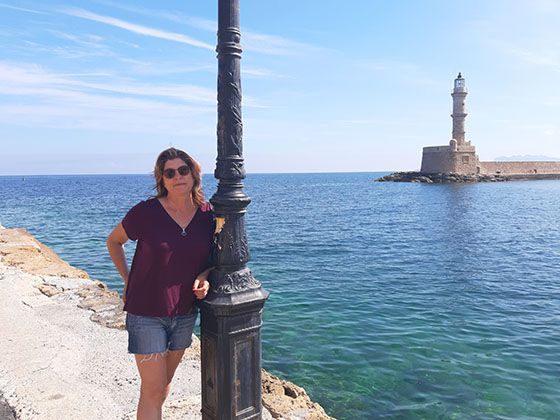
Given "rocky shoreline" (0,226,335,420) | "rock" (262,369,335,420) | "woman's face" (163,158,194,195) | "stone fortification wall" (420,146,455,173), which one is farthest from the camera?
"stone fortification wall" (420,146,455,173)

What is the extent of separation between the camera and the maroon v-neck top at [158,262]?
2658 mm

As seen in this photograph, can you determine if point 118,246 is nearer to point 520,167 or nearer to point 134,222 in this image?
point 134,222

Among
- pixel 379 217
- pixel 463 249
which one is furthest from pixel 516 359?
pixel 379 217

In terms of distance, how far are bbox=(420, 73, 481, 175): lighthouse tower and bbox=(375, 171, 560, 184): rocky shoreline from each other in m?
0.89

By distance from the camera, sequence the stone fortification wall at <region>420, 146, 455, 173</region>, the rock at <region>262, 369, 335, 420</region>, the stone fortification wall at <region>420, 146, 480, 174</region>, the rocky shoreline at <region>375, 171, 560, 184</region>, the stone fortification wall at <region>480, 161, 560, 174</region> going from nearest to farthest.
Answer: the rock at <region>262, 369, 335, 420</region> < the stone fortification wall at <region>420, 146, 480, 174</region> < the stone fortification wall at <region>420, 146, 455, 173</region> < the rocky shoreline at <region>375, 171, 560, 184</region> < the stone fortification wall at <region>480, 161, 560, 174</region>

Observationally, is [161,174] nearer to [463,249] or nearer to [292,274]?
[292,274]

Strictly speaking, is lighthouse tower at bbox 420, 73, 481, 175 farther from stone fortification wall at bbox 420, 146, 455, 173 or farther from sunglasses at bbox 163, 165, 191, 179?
sunglasses at bbox 163, 165, 191, 179

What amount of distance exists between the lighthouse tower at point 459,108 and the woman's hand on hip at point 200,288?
72.3 metres

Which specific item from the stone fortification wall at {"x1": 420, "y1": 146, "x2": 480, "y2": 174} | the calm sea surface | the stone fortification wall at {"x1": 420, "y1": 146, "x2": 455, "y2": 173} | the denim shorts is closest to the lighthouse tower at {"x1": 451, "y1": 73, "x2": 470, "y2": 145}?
the stone fortification wall at {"x1": 420, "y1": 146, "x2": 480, "y2": 174}

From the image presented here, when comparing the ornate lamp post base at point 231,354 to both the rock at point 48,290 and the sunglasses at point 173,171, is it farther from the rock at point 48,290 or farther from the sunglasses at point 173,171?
the rock at point 48,290

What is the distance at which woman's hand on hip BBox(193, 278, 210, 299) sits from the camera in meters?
2.75

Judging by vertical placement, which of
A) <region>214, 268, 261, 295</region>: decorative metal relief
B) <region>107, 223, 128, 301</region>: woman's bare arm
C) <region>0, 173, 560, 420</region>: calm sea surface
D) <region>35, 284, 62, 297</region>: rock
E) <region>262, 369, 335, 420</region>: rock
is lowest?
<region>0, 173, 560, 420</region>: calm sea surface

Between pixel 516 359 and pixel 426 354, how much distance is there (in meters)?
1.58

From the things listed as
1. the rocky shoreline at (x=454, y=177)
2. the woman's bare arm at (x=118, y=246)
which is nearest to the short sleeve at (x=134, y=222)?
the woman's bare arm at (x=118, y=246)
